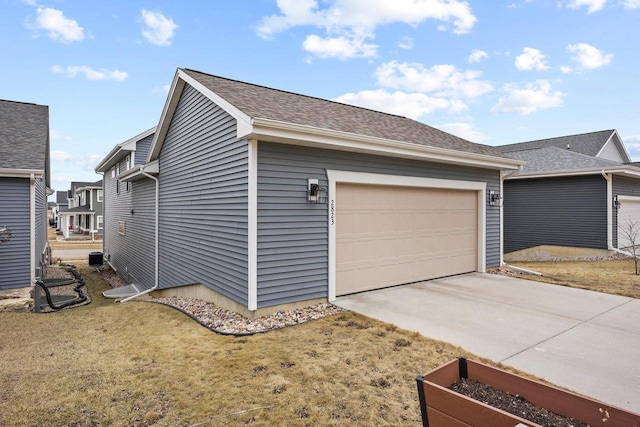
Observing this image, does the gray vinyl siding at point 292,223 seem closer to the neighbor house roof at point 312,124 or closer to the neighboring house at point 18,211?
the neighbor house roof at point 312,124

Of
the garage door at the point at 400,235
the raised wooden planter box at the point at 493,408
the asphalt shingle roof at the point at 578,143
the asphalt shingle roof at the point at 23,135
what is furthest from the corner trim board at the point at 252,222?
the asphalt shingle roof at the point at 578,143

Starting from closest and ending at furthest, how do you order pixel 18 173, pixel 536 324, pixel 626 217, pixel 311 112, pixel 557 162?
1. pixel 536 324
2. pixel 311 112
3. pixel 18 173
4. pixel 626 217
5. pixel 557 162

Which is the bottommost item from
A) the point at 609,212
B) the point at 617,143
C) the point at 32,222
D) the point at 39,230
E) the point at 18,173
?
the point at 39,230

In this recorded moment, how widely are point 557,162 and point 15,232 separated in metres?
18.8

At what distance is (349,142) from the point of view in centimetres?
600

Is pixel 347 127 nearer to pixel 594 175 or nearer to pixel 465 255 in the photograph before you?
pixel 465 255

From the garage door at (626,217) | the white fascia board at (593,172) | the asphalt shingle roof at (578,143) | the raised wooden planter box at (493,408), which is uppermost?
the asphalt shingle roof at (578,143)

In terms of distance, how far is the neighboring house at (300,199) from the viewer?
18.2 feet

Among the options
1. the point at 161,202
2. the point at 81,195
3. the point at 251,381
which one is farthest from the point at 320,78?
the point at 81,195

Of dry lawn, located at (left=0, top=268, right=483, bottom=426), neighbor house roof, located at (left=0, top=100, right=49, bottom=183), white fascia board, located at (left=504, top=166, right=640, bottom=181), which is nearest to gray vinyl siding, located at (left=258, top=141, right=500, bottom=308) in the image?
dry lawn, located at (left=0, top=268, right=483, bottom=426)

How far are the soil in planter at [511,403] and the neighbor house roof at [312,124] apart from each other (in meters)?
3.98

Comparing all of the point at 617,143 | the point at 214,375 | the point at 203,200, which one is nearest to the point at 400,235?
the point at 203,200

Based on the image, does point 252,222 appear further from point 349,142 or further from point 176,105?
point 176,105

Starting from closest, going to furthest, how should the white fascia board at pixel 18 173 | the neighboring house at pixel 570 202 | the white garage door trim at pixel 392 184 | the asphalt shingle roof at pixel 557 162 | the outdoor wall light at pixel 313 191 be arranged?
the outdoor wall light at pixel 313 191 < the white garage door trim at pixel 392 184 < the white fascia board at pixel 18 173 < the neighboring house at pixel 570 202 < the asphalt shingle roof at pixel 557 162
